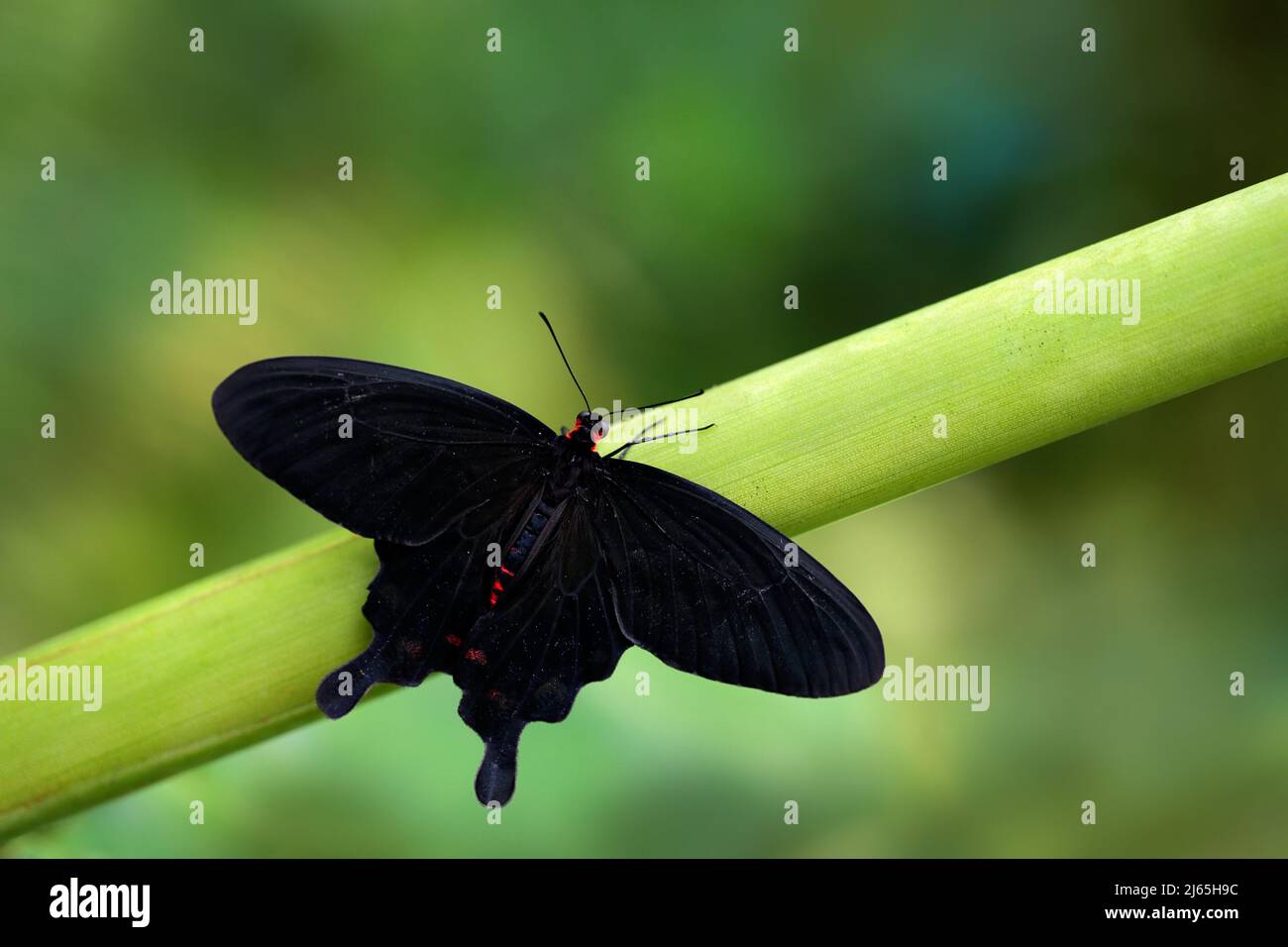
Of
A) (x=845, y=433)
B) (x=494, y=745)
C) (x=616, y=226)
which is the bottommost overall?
(x=494, y=745)

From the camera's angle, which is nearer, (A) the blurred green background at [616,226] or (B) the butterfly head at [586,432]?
(B) the butterfly head at [586,432]

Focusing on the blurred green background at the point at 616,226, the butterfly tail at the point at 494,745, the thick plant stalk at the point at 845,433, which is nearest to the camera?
the thick plant stalk at the point at 845,433

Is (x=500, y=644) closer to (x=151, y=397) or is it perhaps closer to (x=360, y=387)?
(x=360, y=387)

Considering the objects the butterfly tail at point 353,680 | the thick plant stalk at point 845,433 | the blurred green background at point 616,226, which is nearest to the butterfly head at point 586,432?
the thick plant stalk at point 845,433

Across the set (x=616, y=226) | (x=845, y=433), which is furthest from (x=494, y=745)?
(x=616, y=226)

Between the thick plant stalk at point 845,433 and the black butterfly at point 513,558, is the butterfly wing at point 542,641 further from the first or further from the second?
the thick plant stalk at point 845,433

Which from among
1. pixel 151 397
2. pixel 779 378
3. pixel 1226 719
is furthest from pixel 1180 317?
pixel 151 397

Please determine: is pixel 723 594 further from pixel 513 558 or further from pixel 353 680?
pixel 353 680

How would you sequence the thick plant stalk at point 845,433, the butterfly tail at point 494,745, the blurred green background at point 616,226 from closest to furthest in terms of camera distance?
the thick plant stalk at point 845,433 < the butterfly tail at point 494,745 < the blurred green background at point 616,226
